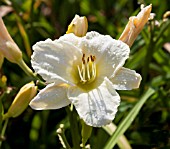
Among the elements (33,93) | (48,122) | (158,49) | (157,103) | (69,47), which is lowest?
(48,122)

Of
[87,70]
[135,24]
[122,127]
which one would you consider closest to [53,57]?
[87,70]

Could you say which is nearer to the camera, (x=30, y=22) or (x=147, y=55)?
(x=147, y=55)

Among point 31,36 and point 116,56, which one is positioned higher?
point 116,56

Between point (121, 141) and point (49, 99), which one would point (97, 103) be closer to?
point (49, 99)

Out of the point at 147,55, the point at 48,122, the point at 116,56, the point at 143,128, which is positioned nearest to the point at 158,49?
the point at 147,55

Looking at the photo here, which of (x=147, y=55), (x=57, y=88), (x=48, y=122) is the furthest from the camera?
(x=48, y=122)

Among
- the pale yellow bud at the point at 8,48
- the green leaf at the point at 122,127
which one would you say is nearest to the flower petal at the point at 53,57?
the pale yellow bud at the point at 8,48

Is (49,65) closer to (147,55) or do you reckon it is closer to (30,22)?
(147,55)
